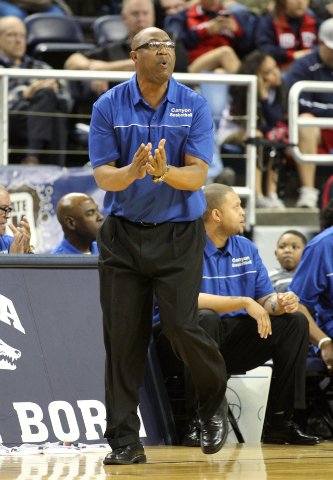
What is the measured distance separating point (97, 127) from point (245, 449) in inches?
60.1

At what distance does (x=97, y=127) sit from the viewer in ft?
8.32

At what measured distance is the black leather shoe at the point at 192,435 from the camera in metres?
3.06

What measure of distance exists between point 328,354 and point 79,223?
6.04 ft

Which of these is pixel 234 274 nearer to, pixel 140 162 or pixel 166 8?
pixel 140 162

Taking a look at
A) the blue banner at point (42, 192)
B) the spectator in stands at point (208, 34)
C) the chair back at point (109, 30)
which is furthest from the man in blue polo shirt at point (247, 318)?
the chair back at point (109, 30)

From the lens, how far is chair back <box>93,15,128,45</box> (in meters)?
6.76

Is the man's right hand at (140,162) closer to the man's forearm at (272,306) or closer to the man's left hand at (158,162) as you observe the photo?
the man's left hand at (158,162)

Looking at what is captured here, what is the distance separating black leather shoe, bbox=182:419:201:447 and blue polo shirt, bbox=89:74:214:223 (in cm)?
106

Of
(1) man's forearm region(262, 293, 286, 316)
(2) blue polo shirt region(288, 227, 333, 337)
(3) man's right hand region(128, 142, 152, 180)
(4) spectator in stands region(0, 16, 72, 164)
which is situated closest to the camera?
(3) man's right hand region(128, 142, 152, 180)

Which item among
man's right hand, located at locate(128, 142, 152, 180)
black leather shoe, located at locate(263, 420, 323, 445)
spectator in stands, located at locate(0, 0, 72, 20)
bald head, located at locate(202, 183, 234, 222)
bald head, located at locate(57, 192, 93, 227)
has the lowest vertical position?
black leather shoe, located at locate(263, 420, 323, 445)

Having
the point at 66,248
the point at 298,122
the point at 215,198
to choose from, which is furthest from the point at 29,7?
the point at 215,198

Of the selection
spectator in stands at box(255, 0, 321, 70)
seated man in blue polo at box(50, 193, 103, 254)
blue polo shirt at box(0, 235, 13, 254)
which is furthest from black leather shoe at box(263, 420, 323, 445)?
spectator in stands at box(255, 0, 321, 70)

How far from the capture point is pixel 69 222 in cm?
451

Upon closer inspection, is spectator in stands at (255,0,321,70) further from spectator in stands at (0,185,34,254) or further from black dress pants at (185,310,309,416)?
black dress pants at (185,310,309,416)
